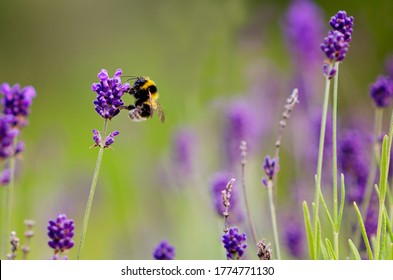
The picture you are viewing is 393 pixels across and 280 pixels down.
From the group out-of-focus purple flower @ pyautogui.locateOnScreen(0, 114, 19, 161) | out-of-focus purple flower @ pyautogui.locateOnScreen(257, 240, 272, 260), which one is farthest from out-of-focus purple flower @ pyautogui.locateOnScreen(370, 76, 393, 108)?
out-of-focus purple flower @ pyautogui.locateOnScreen(0, 114, 19, 161)

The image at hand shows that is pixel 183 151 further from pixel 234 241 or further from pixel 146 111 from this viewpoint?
pixel 234 241

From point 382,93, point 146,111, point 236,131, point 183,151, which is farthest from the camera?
point 183,151

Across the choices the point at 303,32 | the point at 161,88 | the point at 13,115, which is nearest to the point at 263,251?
the point at 13,115

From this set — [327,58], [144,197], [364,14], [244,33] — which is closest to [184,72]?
[244,33]

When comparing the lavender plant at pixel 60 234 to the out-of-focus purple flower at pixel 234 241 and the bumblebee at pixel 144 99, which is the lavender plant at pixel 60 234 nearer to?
the out-of-focus purple flower at pixel 234 241
